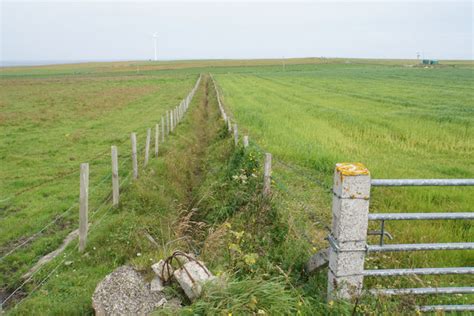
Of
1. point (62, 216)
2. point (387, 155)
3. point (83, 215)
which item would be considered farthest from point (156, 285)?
point (387, 155)

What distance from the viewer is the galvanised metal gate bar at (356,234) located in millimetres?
3750

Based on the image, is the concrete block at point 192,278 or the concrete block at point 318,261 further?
the concrete block at point 318,261

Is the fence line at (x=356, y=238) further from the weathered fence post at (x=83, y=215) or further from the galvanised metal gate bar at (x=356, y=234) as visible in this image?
the weathered fence post at (x=83, y=215)

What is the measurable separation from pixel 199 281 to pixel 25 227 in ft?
21.9

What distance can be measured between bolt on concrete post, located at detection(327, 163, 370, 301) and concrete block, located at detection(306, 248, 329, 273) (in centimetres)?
25

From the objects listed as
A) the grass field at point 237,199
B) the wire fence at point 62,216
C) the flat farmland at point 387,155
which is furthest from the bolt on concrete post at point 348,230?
the wire fence at point 62,216

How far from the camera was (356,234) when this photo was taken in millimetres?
3865

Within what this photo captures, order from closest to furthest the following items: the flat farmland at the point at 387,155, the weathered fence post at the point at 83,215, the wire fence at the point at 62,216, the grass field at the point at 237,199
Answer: the grass field at the point at 237,199
the flat farmland at the point at 387,155
the wire fence at the point at 62,216
the weathered fence post at the point at 83,215

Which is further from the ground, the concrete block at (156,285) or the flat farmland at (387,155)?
the flat farmland at (387,155)

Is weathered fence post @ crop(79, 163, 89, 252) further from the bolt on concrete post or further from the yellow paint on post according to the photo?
the yellow paint on post

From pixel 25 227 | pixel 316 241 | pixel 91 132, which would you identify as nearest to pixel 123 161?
pixel 25 227

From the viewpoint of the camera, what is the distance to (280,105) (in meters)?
25.2

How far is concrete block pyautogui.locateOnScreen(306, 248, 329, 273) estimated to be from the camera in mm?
4324

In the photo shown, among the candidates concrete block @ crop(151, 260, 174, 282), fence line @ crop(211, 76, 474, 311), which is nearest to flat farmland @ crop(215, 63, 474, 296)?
fence line @ crop(211, 76, 474, 311)
